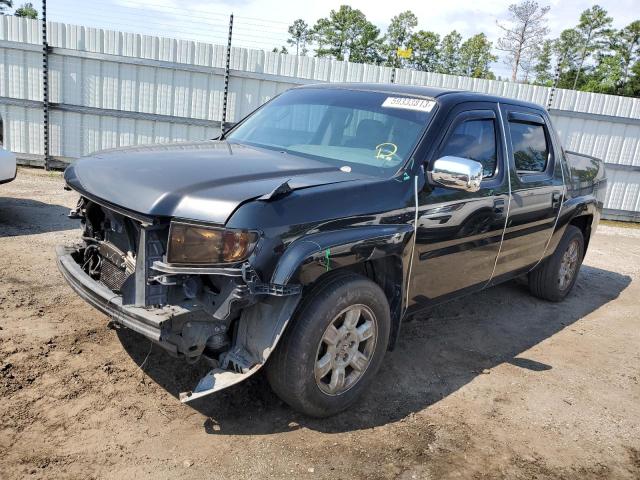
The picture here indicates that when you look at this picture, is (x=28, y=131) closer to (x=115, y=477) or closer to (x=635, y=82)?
(x=115, y=477)

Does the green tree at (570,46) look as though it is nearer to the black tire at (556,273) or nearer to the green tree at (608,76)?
the green tree at (608,76)

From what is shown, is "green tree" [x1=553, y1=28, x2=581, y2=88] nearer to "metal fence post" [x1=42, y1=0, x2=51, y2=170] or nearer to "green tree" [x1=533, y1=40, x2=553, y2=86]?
"green tree" [x1=533, y1=40, x2=553, y2=86]

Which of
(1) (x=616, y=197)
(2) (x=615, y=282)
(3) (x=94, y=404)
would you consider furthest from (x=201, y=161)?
(1) (x=616, y=197)

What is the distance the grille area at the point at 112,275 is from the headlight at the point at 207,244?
548mm

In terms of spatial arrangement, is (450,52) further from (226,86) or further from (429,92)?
(429,92)

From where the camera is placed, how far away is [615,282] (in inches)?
279

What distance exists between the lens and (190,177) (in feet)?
9.34

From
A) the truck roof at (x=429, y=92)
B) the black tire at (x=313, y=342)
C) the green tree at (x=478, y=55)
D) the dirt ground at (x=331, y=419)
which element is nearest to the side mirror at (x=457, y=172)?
the truck roof at (x=429, y=92)

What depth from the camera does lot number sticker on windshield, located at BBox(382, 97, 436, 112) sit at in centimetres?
370

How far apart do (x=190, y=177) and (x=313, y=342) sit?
43.1 inches

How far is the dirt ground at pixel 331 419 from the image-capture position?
277 centimetres

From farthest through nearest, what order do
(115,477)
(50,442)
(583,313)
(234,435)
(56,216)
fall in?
(56,216) < (583,313) < (234,435) < (50,442) < (115,477)

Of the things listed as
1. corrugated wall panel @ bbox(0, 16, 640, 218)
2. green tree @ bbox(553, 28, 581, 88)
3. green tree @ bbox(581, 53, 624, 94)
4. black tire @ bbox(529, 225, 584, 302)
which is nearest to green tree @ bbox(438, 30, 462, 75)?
green tree @ bbox(553, 28, 581, 88)

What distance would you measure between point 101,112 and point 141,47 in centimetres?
146
